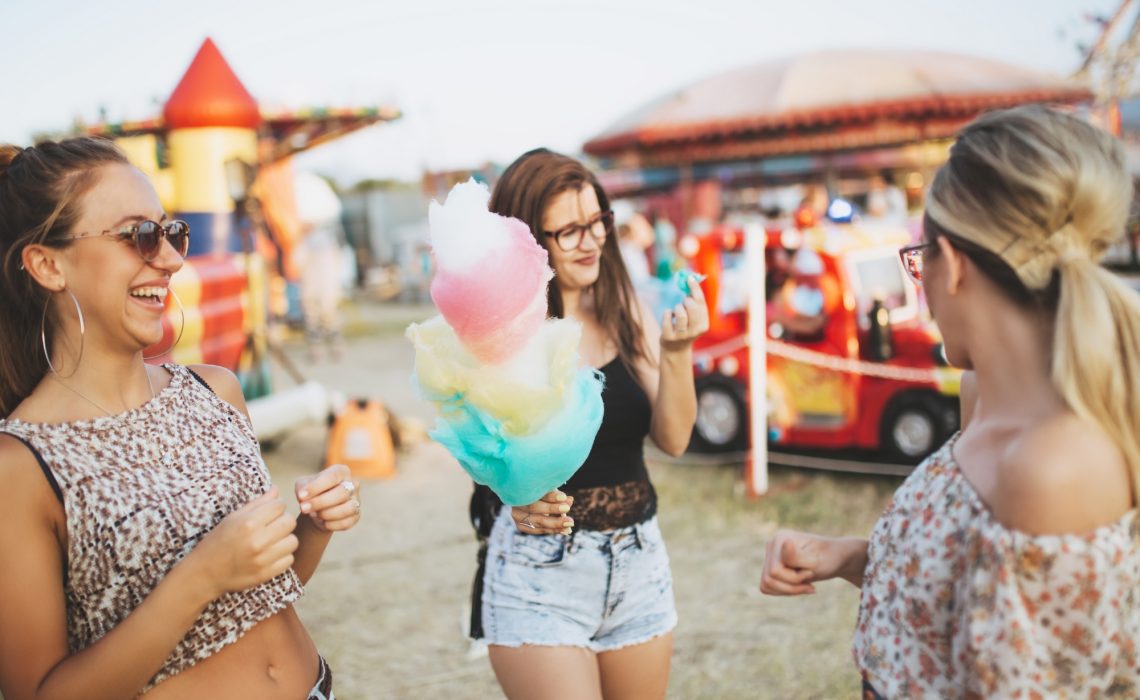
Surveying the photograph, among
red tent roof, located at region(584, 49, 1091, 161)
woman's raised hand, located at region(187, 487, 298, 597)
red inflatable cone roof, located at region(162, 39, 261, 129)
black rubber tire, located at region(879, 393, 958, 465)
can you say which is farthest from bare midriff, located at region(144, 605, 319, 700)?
red tent roof, located at region(584, 49, 1091, 161)

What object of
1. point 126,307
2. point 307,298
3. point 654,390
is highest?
point 126,307

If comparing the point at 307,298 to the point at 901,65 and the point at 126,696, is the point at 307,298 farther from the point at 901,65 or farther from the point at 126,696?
the point at 126,696

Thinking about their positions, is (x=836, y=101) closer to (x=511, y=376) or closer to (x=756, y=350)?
(x=756, y=350)

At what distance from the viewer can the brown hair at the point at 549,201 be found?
7.02 ft

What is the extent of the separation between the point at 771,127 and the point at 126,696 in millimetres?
11691

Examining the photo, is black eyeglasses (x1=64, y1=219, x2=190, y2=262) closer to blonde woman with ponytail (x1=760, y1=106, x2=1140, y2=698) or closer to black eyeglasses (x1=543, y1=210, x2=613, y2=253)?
black eyeglasses (x1=543, y1=210, x2=613, y2=253)

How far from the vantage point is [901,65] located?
38.1 ft

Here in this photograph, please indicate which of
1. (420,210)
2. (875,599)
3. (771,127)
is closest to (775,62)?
(771,127)

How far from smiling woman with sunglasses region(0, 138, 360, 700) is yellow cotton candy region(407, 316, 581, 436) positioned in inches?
10.7

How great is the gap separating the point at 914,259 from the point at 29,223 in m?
1.44

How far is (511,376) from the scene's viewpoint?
1710mm

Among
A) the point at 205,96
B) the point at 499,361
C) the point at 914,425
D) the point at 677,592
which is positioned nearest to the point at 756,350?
the point at 914,425

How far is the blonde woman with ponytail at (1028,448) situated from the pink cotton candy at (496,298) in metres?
0.76

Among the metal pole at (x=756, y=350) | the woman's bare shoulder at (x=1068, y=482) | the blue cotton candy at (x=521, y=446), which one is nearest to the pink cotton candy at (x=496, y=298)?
the blue cotton candy at (x=521, y=446)
